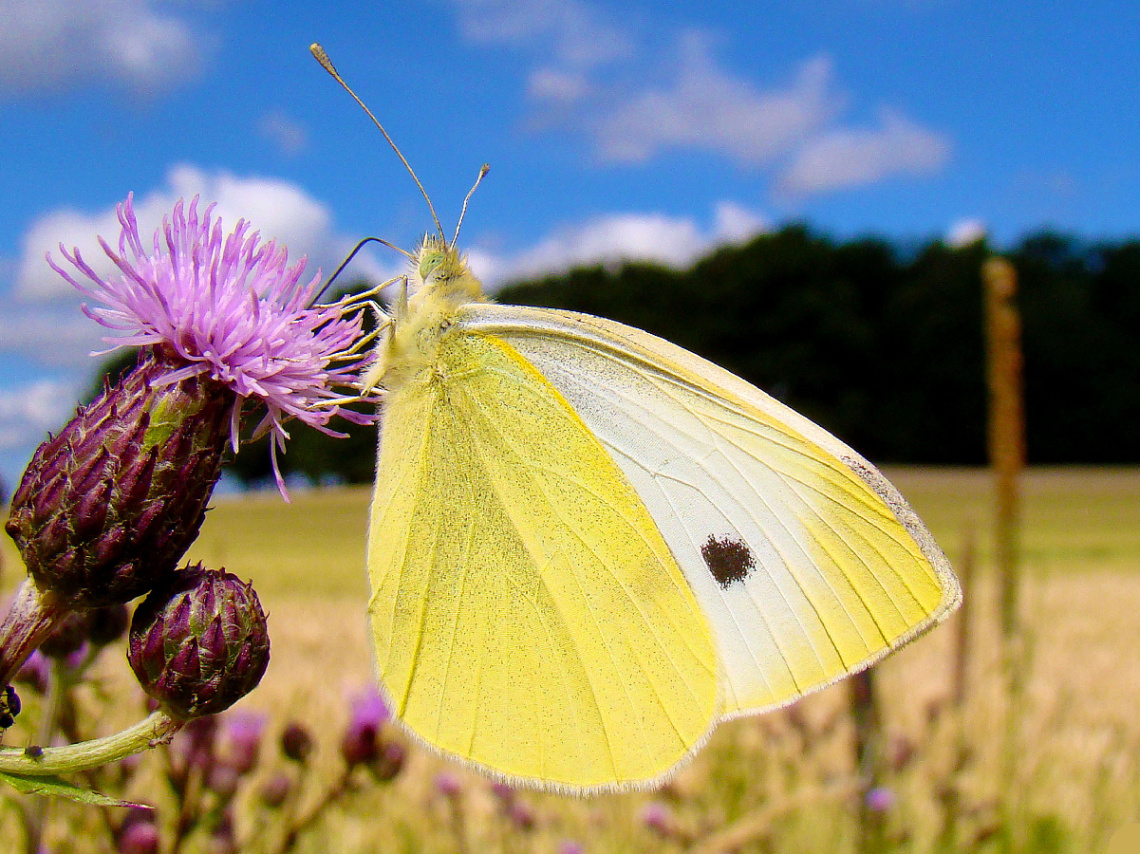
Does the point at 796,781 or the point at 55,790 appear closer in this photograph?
the point at 55,790

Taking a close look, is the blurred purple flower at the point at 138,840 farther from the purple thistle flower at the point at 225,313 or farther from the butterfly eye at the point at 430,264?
the butterfly eye at the point at 430,264

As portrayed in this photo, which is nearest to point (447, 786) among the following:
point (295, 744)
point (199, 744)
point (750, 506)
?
point (295, 744)

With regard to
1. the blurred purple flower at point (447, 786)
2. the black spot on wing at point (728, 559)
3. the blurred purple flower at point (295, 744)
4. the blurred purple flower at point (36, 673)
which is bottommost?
the blurred purple flower at point (447, 786)

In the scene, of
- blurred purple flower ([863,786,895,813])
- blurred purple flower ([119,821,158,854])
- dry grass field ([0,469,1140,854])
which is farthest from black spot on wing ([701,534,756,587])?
blurred purple flower ([119,821,158,854])

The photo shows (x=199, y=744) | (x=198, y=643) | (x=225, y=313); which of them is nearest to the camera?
(x=198, y=643)

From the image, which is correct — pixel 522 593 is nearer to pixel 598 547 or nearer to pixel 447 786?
pixel 598 547

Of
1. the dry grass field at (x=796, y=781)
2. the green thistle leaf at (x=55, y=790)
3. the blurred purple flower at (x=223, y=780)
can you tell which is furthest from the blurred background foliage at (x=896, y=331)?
the green thistle leaf at (x=55, y=790)
